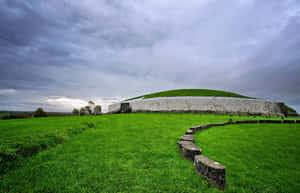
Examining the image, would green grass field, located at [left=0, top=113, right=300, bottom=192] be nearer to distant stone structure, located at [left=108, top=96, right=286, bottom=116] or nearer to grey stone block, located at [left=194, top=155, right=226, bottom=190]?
grey stone block, located at [left=194, top=155, right=226, bottom=190]

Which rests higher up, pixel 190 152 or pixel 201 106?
pixel 201 106

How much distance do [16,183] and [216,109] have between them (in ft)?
90.2

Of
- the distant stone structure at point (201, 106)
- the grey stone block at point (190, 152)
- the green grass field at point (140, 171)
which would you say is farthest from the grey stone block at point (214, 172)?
the distant stone structure at point (201, 106)

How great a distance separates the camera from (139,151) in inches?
145

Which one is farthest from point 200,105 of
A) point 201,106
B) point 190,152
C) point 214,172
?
point 214,172

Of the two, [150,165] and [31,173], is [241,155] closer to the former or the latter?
[150,165]

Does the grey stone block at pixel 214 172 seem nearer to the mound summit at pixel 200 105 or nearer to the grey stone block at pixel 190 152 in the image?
the grey stone block at pixel 190 152

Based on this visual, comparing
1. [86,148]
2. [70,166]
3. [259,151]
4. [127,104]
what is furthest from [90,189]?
[127,104]

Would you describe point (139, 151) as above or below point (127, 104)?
below

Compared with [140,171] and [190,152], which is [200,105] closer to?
[190,152]

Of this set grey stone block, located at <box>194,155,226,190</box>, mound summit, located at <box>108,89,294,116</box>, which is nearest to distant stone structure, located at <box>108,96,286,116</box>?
mound summit, located at <box>108,89,294,116</box>

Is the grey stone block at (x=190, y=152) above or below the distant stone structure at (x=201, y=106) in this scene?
below

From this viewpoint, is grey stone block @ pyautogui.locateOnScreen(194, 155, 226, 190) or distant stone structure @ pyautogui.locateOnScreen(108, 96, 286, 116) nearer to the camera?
grey stone block @ pyautogui.locateOnScreen(194, 155, 226, 190)

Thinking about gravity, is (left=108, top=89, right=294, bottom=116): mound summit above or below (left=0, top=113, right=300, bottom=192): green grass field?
above
